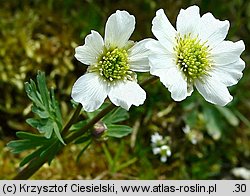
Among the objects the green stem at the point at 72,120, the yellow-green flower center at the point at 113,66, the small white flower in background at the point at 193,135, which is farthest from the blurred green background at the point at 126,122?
the yellow-green flower center at the point at 113,66

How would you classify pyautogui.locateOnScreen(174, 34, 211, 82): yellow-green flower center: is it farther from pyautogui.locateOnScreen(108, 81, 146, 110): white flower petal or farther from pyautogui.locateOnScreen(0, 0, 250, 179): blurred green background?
pyautogui.locateOnScreen(0, 0, 250, 179): blurred green background

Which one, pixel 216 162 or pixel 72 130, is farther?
pixel 216 162

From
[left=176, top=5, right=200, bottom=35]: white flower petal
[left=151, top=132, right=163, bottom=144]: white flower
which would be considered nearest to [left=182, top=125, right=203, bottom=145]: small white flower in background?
[left=151, top=132, right=163, bottom=144]: white flower

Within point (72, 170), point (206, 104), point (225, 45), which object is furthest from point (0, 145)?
point (225, 45)

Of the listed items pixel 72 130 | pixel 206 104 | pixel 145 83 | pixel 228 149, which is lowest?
pixel 228 149

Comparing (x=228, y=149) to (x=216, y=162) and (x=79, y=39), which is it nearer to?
(x=216, y=162)

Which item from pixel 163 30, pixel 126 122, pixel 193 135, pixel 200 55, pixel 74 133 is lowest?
pixel 193 135

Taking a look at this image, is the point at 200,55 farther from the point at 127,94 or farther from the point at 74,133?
the point at 74,133

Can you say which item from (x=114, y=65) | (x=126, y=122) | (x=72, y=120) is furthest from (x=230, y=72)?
(x=126, y=122)
